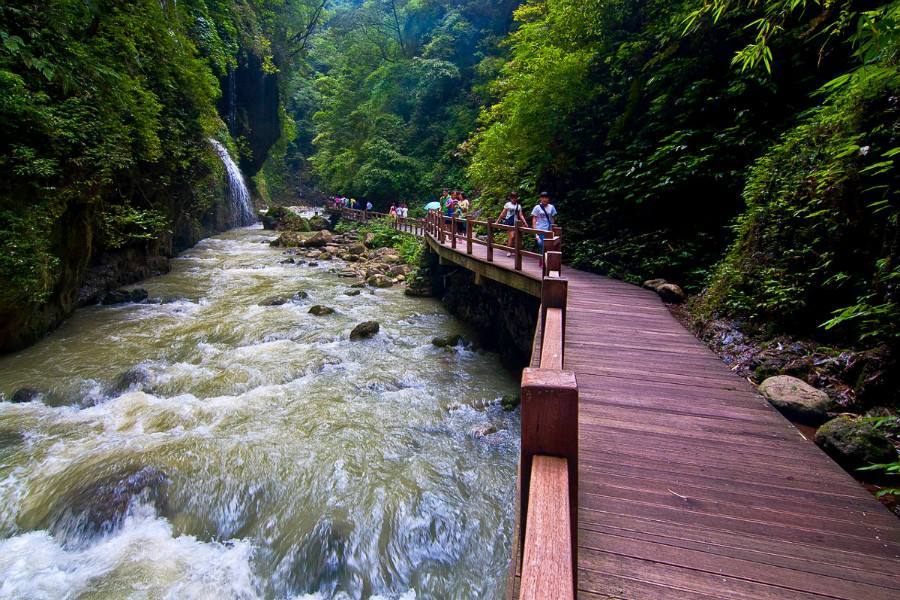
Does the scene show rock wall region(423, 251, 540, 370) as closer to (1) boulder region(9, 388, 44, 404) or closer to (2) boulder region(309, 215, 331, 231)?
(1) boulder region(9, 388, 44, 404)

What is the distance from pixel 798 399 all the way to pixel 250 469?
18.3 ft

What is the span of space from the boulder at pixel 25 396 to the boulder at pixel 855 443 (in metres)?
9.20

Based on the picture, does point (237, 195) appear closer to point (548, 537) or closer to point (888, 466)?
point (548, 537)

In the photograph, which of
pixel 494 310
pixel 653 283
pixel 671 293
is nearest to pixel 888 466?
pixel 671 293

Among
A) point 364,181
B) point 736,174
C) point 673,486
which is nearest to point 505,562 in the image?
point 673,486

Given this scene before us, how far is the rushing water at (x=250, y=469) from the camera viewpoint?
388 centimetres

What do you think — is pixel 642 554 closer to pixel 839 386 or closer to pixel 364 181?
pixel 839 386

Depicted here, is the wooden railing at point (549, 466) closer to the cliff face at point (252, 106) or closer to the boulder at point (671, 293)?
the boulder at point (671, 293)

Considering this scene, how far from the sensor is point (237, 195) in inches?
1058

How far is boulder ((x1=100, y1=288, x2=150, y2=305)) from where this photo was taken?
35.6 feet

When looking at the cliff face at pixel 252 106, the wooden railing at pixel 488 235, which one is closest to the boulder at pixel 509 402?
the wooden railing at pixel 488 235

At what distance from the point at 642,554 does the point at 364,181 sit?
88.5 feet

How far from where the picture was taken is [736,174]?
722cm

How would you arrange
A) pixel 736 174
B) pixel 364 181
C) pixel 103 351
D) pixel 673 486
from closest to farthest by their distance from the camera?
pixel 673 486 → pixel 736 174 → pixel 103 351 → pixel 364 181
